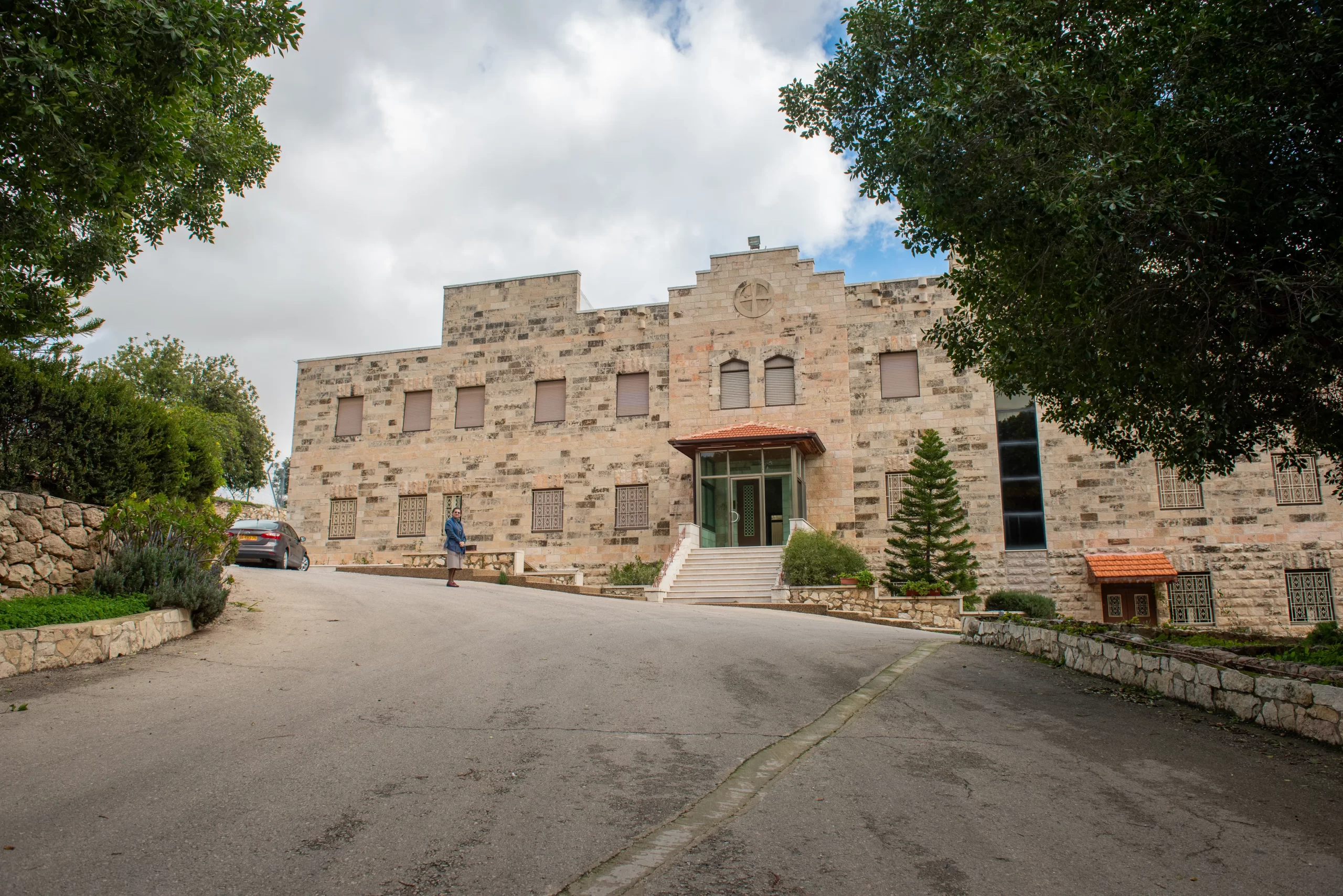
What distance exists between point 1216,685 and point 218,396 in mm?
42633

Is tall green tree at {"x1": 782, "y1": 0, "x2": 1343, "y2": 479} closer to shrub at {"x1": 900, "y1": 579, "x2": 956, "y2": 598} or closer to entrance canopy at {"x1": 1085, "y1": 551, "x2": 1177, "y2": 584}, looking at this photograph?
shrub at {"x1": 900, "y1": 579, "x2": 956, "y2": 598}

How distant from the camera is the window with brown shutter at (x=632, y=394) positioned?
26.5m

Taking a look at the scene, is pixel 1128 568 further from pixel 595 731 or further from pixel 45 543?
pixel 45 543

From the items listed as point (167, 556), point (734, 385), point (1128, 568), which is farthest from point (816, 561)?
point (167, 556)

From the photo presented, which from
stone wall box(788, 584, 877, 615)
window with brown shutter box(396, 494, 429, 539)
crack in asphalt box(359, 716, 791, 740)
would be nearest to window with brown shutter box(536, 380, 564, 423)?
window with brown shutter box(396, 494, 429, 539)

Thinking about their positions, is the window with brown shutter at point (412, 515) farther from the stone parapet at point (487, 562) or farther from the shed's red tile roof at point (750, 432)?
the shed's red tile roof at point (750, 432)

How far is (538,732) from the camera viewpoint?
6059 millimetres

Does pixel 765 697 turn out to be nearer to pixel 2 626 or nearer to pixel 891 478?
pixel 2 626

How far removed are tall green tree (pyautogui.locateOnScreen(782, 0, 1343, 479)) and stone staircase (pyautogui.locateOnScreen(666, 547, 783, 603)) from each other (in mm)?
11738

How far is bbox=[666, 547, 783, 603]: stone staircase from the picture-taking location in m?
20.4

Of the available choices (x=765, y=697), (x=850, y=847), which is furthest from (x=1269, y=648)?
Answer: (x=850, y=847)

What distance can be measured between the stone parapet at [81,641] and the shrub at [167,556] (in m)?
0.47

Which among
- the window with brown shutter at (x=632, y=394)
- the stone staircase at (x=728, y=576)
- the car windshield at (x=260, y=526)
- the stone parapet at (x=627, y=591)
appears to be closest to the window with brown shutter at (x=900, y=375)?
the stone staircase at (x=728, y=576)

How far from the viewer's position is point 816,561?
65.3 feet
